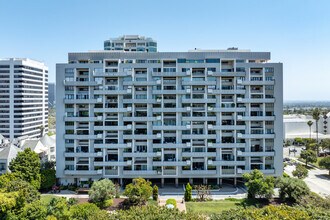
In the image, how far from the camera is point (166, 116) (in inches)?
1742

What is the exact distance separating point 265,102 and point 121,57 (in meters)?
25.0

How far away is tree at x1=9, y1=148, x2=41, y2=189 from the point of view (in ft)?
129

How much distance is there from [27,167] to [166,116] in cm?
2259

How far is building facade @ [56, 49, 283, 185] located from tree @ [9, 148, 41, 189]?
3834 mm

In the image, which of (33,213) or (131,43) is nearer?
(33,213)

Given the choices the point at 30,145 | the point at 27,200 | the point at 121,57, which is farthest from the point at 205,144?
the point at 30,145

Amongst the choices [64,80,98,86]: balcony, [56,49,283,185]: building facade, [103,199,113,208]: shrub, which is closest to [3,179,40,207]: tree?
[103,199,113,208]: shrub

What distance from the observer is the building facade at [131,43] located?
73619 mm

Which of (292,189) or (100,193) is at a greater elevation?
(292,189)

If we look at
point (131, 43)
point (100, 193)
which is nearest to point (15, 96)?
point (131, 43)

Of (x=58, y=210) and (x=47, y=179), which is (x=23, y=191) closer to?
(x=58, y=210)

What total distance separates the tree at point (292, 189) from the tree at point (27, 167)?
1394 inches

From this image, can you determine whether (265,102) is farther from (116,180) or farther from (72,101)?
(72,101)

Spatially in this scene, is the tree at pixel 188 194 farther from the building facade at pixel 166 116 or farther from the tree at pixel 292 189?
the tree at pixel 292 189
